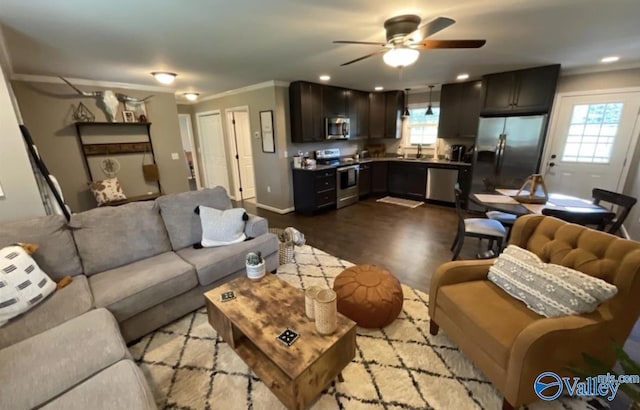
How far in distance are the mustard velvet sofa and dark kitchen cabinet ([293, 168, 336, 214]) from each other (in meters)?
3.22

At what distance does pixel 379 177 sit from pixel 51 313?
5636 millimetres

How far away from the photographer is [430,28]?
200 centimetres

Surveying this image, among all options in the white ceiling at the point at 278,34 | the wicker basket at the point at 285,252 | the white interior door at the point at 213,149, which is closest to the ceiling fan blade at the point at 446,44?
the white ceiling at the point at 278,34

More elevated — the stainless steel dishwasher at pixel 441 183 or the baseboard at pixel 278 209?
the stainless steel dishwasher at pixel 441 183

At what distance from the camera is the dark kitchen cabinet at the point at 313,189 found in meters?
4.79

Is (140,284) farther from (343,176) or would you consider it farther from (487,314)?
(343,176)

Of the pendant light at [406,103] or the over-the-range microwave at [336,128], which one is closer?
the over-the-range microwave at [336,128]

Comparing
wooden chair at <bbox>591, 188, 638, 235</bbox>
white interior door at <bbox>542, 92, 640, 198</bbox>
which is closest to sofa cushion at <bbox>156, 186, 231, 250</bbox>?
wooden chair at <bbox>591, 188, 638, 235</bbox>

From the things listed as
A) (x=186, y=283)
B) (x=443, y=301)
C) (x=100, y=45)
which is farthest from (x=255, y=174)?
(x=443, y=301)

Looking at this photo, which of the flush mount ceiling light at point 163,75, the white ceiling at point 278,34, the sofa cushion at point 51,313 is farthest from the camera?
the flush mount ceiling light at point 163,75

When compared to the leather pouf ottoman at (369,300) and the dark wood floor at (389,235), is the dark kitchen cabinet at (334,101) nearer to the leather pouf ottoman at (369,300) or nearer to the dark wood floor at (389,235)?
the dark wood floor at (389,235)

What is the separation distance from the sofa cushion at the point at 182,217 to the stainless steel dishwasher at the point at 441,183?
14.5ft

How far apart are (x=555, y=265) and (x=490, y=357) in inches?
26.4

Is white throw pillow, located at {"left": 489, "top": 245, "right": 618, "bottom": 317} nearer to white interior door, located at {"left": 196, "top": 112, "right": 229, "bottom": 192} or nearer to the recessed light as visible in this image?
the recessed light
